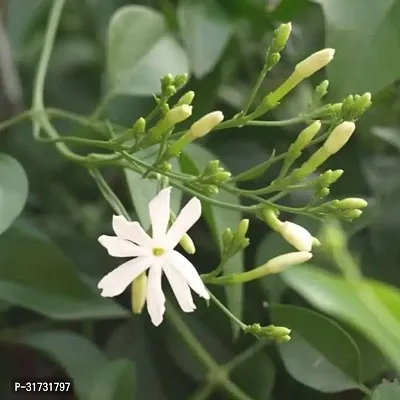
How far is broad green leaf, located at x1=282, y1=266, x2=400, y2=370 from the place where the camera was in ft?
0.86

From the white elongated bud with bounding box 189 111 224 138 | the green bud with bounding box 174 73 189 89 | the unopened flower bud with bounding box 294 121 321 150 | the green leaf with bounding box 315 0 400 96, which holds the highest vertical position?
the green leaf with bounding box 315 0 400 96

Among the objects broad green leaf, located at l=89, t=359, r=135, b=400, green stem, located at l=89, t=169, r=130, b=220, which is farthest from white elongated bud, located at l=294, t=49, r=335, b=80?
broad green leaf, located at l=89, t=359, r=135, b=400

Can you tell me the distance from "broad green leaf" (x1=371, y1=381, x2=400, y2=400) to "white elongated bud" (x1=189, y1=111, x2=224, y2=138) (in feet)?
0.58

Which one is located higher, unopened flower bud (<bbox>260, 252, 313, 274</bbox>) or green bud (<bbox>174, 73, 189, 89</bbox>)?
green bud (<bbox>174, 73, 189, 89</bbox>)

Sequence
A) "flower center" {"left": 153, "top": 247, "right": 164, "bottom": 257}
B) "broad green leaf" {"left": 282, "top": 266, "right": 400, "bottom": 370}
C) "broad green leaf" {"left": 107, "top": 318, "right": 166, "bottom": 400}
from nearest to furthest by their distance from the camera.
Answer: "broad green leaf" {"left": 282, "top": 266, "right": 400, "bottom": 370} → "flower center" {"left": 153, "top": 247, "right": 164, "bottom": 257} → "broad green leaf" {"left": 107, "top": 318, "right": 166, "bottom": 400}

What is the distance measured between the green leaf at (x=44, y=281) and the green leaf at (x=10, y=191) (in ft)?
0.23

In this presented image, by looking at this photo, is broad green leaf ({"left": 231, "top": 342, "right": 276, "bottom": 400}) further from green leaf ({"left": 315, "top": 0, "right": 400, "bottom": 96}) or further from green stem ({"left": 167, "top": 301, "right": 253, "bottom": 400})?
green leaf ({"left": 315, "top": 0, "right": 400, "bottom": 96})

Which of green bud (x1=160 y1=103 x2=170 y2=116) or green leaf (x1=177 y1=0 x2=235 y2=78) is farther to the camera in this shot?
green leaf (x1=177 y1=0 x2=235 y2=78)

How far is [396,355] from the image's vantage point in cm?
27

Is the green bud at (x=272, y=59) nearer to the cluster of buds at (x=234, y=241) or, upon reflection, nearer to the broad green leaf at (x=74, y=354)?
the cluster of buds at (x=234, y=241)

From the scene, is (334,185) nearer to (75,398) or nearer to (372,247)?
(372,247)

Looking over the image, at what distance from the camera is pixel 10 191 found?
447mm

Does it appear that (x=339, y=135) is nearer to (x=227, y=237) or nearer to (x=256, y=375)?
(x=227, y=237)

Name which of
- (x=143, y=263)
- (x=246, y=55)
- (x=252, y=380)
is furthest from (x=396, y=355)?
(x=246, y=55)
